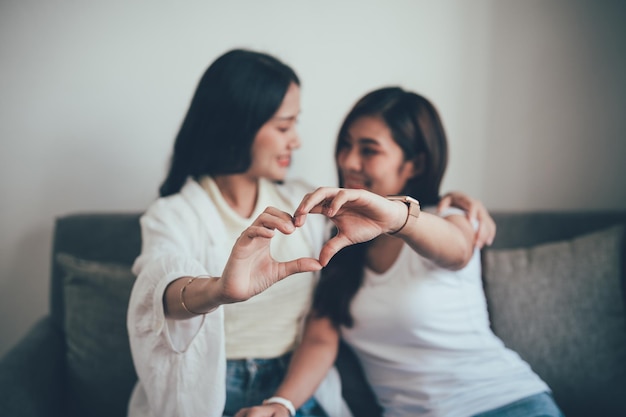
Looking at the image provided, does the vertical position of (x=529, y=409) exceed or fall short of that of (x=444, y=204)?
it falls short

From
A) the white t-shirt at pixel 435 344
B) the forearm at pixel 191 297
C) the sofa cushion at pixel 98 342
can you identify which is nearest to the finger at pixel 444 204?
the white t-shirt at pixel 435 344

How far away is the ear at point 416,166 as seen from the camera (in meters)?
1.20

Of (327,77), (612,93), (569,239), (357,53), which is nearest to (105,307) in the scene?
(327,77)

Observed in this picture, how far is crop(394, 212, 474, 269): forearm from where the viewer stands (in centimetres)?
88

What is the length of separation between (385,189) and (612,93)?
38.1 inches

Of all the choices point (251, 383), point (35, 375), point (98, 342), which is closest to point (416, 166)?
point (251, 383)

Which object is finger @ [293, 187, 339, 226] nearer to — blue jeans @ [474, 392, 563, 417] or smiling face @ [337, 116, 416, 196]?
smiling face @ [337, 116, 416, 196]

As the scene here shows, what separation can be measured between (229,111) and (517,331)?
963 mm

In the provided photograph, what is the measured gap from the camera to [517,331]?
4.11ft

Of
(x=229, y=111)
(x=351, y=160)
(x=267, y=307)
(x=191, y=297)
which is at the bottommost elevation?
(x=267, y=307)

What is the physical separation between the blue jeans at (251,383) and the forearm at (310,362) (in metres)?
0.06

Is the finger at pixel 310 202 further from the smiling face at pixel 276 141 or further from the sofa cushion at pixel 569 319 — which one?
the sofa cushion at pixel 569 319

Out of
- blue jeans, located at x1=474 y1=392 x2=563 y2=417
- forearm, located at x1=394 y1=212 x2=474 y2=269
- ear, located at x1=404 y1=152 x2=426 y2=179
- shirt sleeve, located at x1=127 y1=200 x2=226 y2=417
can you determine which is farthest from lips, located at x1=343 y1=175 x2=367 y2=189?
blue jeans, located at x1=474 y1=392 x2=563 y2=417

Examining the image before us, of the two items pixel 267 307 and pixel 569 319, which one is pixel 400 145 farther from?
pixel 569 319
